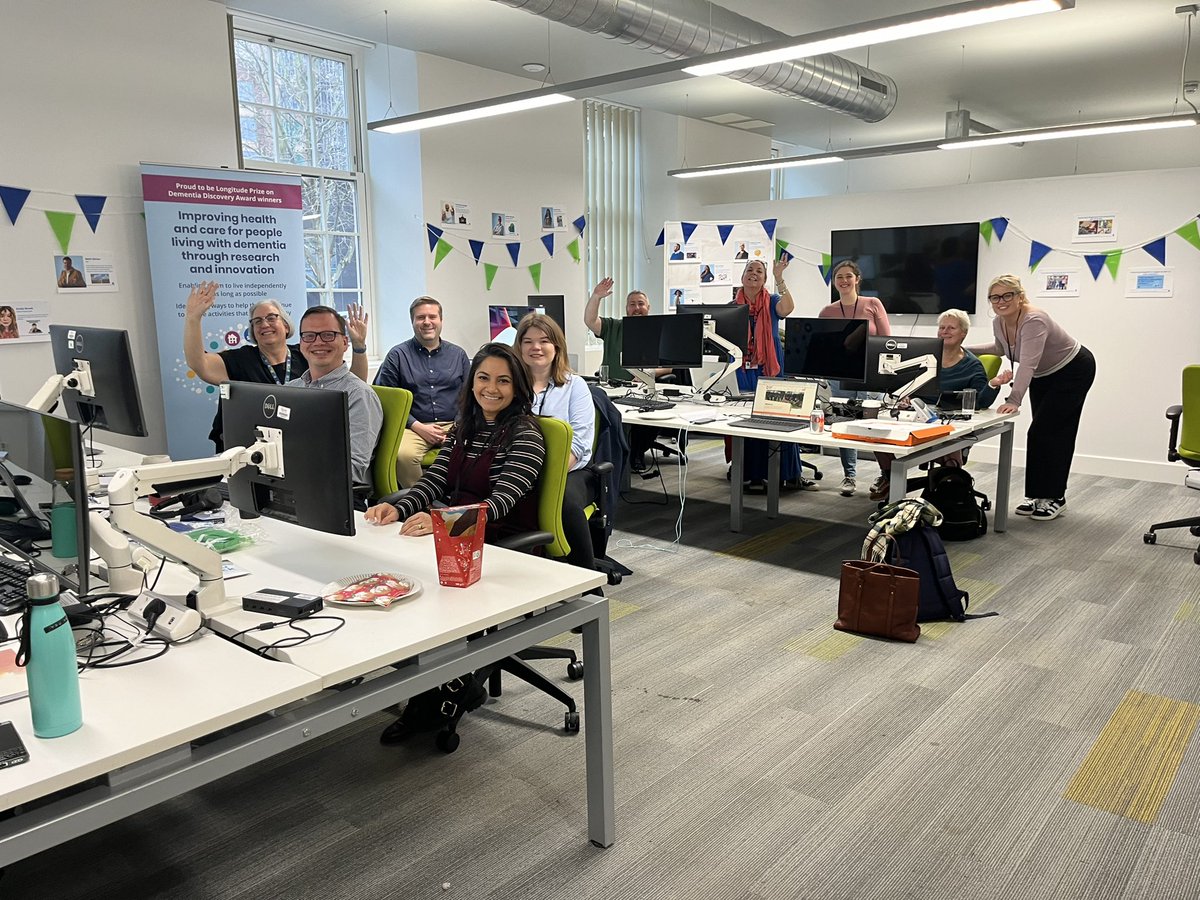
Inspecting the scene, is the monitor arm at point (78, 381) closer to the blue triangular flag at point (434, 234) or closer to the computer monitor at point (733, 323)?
the computer monitor at point (733, 323)

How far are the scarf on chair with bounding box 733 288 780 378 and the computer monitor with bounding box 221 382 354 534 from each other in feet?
13.4

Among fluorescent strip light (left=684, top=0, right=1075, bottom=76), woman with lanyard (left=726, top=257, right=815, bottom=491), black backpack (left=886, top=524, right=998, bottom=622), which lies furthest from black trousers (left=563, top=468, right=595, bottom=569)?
woman with lanyard (left=726, top=257, right=815, bottom=491)

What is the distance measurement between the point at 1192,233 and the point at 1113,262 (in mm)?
525

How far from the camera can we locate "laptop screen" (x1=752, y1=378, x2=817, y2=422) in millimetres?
4594

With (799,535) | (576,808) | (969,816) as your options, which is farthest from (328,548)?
(799,535)

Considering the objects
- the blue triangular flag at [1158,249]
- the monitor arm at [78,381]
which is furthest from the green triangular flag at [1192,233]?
the monitor arm at [78,381]

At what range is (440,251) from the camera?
21.9 feet

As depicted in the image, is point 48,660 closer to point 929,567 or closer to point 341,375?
point 341,375

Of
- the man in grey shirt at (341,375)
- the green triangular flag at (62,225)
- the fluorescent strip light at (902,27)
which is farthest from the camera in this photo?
the green triangular flag at (62,225)

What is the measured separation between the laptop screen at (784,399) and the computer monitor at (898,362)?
0.32 m

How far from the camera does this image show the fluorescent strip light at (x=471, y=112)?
5.21 metres

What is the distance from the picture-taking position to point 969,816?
7.57ft

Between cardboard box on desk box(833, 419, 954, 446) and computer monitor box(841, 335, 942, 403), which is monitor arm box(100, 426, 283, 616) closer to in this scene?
cardboard box on desk box(833, 419, 954, 446)

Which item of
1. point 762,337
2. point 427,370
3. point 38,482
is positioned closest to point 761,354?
point 762,337
